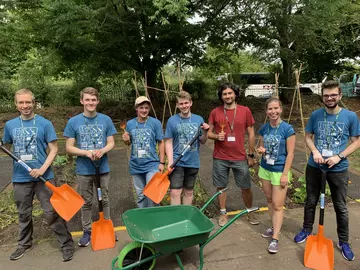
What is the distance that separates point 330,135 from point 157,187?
5.28ft

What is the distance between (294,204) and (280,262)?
131cm

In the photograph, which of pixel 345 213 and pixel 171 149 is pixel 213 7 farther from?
pixel 345 213

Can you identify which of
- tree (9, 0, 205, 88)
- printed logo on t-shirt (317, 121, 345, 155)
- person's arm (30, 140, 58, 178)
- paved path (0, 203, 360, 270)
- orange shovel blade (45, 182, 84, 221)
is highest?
tree (9, 0, 205, 88)

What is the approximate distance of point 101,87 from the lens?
44.2ft

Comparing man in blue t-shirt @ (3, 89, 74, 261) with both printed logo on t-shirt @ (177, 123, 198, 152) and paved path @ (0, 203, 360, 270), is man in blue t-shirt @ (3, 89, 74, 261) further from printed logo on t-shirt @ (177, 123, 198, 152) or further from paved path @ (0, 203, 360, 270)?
printed logo on t-shirt @ (177, 123, 198, 152)

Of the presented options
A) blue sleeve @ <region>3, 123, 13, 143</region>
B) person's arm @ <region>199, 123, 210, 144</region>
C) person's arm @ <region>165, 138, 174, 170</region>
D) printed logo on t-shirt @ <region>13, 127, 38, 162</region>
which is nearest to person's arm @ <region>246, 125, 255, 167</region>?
person's arm @ <region>199, 123, 210, 144</region>

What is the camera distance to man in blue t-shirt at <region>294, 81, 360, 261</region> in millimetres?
2514

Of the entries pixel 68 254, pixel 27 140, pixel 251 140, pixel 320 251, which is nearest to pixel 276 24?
pixel 251 140

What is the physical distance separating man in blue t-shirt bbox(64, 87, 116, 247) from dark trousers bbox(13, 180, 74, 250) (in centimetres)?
21

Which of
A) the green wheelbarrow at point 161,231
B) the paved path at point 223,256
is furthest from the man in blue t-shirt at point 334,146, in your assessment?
the green wheelbarrow at point 161,231

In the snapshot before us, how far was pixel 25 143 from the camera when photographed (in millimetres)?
2592

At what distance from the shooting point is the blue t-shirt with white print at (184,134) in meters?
2.94

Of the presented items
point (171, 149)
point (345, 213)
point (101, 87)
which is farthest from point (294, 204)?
point (101, 87)

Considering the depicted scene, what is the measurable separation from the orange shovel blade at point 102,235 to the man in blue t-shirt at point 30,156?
22 cm
